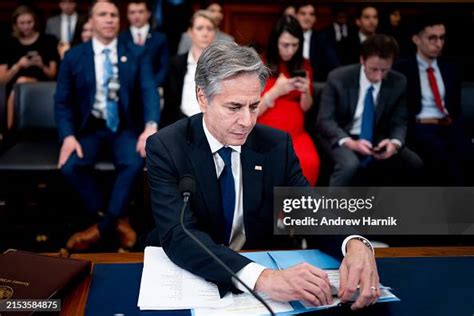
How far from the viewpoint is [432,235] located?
3068 mm

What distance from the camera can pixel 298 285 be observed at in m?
1.10

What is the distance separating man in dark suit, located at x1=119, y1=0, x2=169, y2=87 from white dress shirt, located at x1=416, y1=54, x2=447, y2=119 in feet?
6.06

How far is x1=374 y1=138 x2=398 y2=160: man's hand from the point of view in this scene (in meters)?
2.93

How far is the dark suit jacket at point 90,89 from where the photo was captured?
117 inches

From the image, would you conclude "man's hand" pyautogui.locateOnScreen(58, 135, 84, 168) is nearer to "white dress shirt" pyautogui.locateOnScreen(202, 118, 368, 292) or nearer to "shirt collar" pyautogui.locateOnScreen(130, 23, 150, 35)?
"white dress shirt" pyautogui.locateOnScreen(202, 118, 368, 292)

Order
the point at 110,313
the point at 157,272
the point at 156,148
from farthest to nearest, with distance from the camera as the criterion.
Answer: the point at 156,148 → the point at 157,272 → the point at 110,313

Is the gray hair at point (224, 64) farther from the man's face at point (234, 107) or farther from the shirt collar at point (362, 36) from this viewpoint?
the shirt collar at point (362, 36)

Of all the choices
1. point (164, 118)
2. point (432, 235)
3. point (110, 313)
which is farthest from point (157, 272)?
point (432, 235)

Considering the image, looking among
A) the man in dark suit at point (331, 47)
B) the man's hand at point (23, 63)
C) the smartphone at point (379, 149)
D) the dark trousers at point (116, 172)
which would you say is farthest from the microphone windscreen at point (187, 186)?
the man in dark suit at point (331, 47)

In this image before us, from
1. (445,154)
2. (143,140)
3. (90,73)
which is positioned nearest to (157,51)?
(90,73)

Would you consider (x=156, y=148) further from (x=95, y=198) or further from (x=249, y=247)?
(x=95, y=198)

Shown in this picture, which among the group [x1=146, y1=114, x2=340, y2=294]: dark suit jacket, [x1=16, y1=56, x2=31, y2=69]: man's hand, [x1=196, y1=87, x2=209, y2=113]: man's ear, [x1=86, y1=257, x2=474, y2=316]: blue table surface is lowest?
[x1=86, y1=257, x2=474, y2=316]: blue table surface

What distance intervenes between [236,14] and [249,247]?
17.6 ft

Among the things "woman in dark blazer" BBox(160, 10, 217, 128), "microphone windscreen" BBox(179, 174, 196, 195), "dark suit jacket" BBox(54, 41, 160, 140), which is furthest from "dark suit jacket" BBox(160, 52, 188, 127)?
"microphone windscreen" BBox(179, 174, 196, 195)
